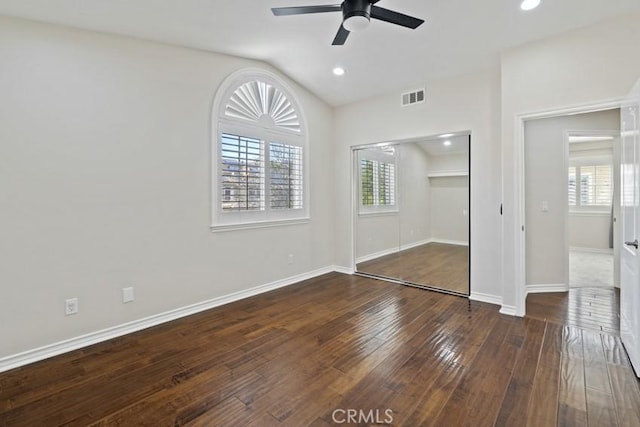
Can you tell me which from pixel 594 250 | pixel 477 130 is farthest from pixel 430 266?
pixel 594 250

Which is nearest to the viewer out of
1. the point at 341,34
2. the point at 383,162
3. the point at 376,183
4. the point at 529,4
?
the point at 341,34

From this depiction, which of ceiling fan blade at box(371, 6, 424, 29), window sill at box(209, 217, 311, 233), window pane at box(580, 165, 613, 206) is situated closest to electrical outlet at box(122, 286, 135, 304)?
window sill at box(209, 217, 311, 233)

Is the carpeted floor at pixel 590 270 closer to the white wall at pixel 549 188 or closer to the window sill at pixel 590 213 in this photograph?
the white wall at pixel 549 188

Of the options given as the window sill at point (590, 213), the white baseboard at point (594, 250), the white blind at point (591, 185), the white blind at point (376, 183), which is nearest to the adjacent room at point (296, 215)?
the white blind at point (376, 183)

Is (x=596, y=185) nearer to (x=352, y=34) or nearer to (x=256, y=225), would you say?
(x=352, y=34)

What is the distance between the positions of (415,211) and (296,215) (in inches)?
75.0

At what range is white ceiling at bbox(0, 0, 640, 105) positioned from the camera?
8.32ft

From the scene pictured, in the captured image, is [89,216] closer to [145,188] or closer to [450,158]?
[145,188]

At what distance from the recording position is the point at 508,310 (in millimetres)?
3328

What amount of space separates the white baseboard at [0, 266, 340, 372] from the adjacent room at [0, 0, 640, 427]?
17 mm

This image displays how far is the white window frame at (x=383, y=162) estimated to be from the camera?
4.77m

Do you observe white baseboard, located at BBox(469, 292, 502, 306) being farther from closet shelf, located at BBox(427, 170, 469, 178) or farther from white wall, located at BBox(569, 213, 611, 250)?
white wall, located at BBox(569, 213, 611, 250)

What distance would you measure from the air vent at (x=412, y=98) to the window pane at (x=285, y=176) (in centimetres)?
170

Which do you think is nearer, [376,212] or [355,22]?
[355,22]
